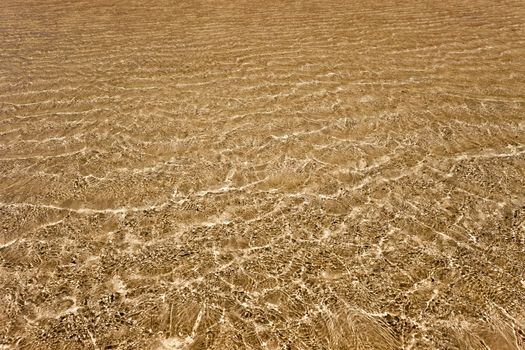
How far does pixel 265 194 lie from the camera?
15.6 ft

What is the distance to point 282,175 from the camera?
5.05 meters

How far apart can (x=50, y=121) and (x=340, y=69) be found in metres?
4.81

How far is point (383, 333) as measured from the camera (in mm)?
3326

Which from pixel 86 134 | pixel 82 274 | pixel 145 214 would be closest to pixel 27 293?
pixel 82 274

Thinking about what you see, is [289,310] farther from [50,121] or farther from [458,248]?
[50,121]

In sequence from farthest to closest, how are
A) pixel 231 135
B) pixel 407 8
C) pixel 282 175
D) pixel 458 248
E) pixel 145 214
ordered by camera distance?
pixel 407 8 < pixel 231 135 < pixel 282 175 < pixel 145 214 < pixel 458 248

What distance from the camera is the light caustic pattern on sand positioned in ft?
11.4

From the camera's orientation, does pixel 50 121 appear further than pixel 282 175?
Yes

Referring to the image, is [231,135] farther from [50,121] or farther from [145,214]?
[50,121]

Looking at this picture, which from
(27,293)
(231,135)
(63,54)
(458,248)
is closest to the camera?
(27,293)

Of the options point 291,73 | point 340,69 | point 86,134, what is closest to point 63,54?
point 86,134

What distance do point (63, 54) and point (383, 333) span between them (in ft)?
26.8

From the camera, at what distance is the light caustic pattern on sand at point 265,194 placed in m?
3.46

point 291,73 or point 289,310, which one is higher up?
point 291,73
